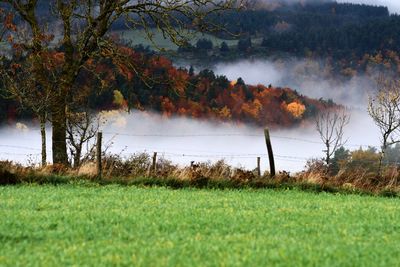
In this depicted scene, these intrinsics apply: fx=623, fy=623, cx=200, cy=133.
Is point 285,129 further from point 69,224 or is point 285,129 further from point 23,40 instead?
point 69,224

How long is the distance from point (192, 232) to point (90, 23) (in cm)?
1826

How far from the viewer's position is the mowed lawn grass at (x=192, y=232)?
323 inches

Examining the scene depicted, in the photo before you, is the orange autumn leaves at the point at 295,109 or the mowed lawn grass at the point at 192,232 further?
the orange autumn leaves at the point at 295,109

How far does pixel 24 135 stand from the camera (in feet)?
260

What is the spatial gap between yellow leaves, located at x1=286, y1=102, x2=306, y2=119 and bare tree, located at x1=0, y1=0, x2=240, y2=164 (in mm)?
142613

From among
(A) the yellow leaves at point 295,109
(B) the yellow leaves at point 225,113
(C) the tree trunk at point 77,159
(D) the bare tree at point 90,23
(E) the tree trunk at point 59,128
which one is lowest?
(C) the tree trunk at point 77,159

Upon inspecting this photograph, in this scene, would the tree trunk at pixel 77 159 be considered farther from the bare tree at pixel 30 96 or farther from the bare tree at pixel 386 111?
the bare tree at pixel 386 111

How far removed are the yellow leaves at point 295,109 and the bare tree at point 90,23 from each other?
142613 mm

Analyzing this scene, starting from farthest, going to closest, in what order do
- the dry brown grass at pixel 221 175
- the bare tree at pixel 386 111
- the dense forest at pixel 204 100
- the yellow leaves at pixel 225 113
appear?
1. the yellow leaves at pixel 225 113
2. the dense forest at pixel 204 100
3. the bare tree at pixel 386 111
4. the dry brown grass at pixel 221 175

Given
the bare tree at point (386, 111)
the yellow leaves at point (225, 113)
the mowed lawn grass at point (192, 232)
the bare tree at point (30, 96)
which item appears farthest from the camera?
the yellow leaves at point (225, 113)

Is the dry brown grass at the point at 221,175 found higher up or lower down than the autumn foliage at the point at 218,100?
lower down

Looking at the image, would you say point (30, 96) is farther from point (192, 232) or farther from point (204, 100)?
point (204, 100)

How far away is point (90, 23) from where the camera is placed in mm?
26828

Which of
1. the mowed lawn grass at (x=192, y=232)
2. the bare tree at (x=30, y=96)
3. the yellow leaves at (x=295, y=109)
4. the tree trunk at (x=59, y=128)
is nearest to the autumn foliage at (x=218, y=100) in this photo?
the yellow leaves at (x=295, y=109)
